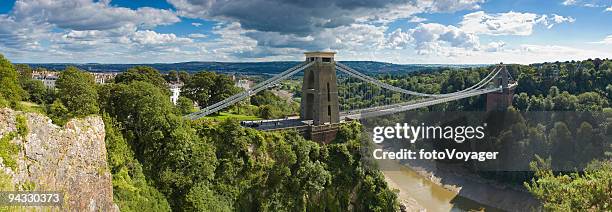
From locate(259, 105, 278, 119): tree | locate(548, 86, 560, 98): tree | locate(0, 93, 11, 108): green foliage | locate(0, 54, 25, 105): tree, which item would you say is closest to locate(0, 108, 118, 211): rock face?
locate(0, 93, 11, 108): green foliage

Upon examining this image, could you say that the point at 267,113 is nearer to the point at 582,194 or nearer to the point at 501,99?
the point at 582,194

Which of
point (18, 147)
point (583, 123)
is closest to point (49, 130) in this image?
point (18, 147)

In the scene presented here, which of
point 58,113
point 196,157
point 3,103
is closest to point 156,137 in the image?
point 196,157

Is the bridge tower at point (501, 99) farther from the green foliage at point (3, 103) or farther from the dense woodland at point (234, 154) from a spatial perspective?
the green foliage at point (3, 103)

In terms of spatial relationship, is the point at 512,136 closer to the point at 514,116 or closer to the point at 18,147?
the point at 514,116

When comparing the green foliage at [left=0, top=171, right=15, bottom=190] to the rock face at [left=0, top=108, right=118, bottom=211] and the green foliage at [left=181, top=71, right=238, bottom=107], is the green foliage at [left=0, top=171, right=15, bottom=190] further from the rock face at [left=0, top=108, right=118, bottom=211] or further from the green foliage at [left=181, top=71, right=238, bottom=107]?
the green foliage at [left=181, top=71, right=238, bottom=107]
